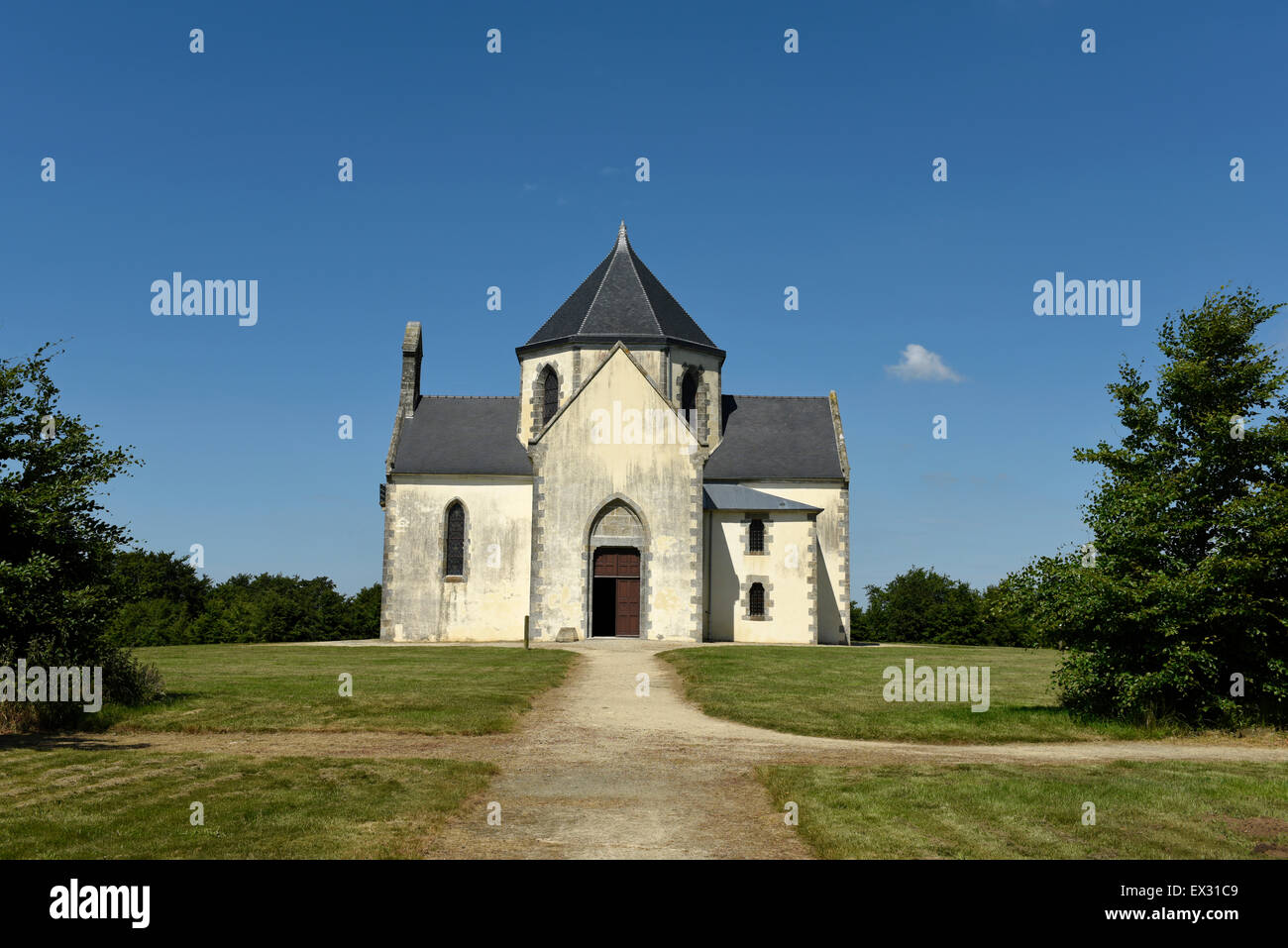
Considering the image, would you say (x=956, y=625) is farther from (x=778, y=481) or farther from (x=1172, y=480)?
(x=1172, y=480)

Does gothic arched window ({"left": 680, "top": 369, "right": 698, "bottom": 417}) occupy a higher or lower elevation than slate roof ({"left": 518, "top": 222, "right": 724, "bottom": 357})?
lower

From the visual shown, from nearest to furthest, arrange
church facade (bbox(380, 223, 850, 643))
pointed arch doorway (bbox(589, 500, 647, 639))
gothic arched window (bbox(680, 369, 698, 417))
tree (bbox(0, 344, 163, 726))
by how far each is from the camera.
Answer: tree (bbox(0, 344, 163, 726)) → church facade (bbox(380, 223, 850, 643)) → pointed arch doorway (bbox(589, 500, 647, 639)) → gothic arched window (bbox(680, 369, 698, 417))

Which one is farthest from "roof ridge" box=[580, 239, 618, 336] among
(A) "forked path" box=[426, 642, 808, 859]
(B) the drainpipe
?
(A) "forked path" box=[426, 642, 808, 859]

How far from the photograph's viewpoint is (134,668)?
61.7ft

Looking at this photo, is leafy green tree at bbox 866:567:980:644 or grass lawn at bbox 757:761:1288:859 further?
leafy green tree at bbox 866:567:980:644

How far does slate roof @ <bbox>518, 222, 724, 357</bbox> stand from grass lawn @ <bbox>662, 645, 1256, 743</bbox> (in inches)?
643

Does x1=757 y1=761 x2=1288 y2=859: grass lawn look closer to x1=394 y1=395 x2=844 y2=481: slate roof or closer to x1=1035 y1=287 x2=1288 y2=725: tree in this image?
x1=1035 y1=287 x2=1288 y2=725: tree

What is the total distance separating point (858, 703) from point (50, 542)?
47.5 ft

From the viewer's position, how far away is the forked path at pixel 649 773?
948cm

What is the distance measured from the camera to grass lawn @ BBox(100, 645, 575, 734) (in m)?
17.1

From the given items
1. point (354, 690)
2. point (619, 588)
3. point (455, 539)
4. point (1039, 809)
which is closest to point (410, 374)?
point (455, 539)

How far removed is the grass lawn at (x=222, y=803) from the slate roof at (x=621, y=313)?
103ft
